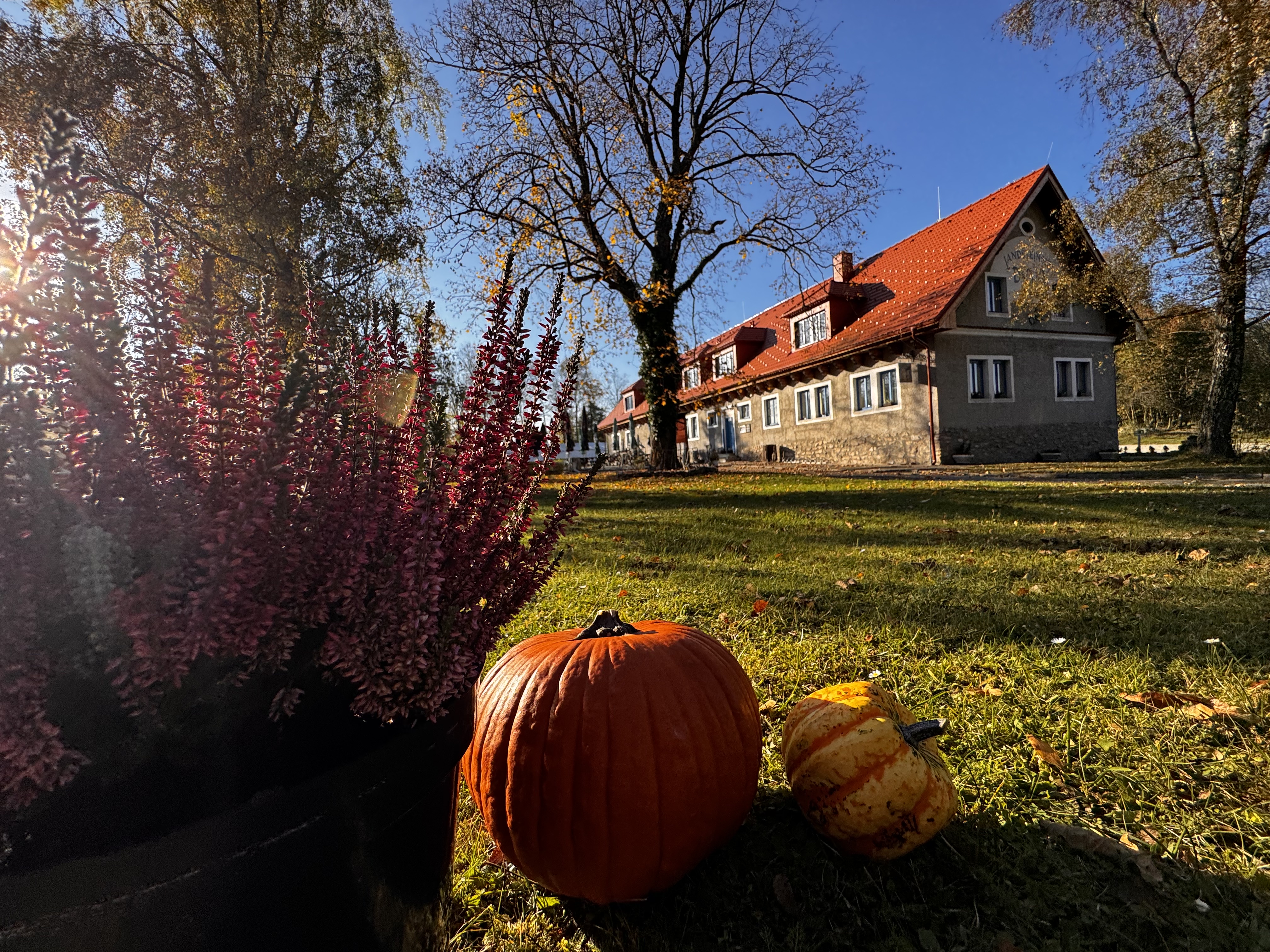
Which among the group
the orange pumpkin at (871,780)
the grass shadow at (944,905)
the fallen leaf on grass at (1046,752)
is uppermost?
the orange pumpkin at (871,780)

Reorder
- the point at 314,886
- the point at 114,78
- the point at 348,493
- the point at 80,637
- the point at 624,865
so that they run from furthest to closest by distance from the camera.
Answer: the point at 114,78 → the point at 624,865 → the point at 348,493 → the point at 314,886 → the point at 80,637

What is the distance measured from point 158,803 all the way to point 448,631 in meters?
0.46

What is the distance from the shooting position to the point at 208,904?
2.76ft

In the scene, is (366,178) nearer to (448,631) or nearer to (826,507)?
(826,507)

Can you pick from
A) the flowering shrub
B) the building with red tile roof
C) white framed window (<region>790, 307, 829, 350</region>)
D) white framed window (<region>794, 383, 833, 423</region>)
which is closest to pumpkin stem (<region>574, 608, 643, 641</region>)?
the flowering shrub

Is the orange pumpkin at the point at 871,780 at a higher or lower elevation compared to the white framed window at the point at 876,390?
lower

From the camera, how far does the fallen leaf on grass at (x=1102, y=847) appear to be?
1.43 meters

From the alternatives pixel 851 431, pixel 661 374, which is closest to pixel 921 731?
pixel 661 374

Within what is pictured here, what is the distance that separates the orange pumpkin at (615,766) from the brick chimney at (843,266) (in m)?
23.5

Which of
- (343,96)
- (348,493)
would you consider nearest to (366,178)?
(343,96)

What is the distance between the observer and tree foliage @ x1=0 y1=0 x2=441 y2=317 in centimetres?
975

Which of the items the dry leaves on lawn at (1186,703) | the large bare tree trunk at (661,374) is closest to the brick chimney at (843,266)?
the large bare tree trunk at (661,374)

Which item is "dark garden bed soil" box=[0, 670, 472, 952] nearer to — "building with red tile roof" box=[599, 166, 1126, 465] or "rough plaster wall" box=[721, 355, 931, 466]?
"building with red tile roof" box=[599, 166, 1126, 465]

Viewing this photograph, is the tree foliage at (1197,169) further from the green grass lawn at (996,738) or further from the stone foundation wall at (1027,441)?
the green grass lawn at (996,738)
